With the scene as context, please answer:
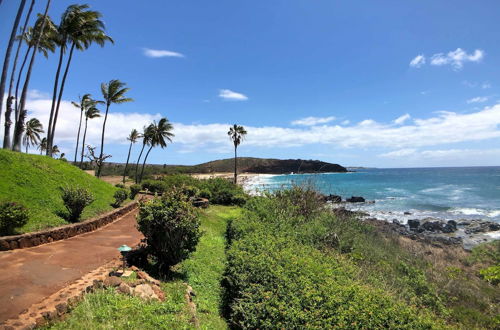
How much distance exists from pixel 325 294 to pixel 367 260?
5835 mm

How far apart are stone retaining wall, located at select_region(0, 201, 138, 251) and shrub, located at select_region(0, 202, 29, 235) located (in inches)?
20.4

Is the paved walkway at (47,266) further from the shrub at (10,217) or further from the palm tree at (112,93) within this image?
the palm tree at (112,93)

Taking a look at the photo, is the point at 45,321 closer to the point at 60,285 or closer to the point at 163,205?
the point at 60,285

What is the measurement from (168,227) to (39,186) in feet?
29.2

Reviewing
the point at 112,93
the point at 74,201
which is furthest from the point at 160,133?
the point at 74,201

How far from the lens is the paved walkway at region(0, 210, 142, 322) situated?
5.16 metres

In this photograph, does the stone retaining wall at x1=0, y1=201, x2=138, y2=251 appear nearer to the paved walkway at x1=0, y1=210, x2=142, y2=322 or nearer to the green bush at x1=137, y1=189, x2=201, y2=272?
the paved walkway at x1=0, y1=210, x2=142, y2=322

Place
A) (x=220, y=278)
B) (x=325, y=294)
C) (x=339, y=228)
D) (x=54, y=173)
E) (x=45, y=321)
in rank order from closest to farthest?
(x=45, y=321), (x=325, y=294), (x=220, y=278), (x=339, y=228), (x=54, y=173)

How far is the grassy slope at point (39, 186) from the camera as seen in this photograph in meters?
10.9

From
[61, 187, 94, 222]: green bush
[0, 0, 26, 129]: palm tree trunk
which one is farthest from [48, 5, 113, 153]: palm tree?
[61, 187, 94, 222]: green bush

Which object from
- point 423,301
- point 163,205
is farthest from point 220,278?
point 423,301

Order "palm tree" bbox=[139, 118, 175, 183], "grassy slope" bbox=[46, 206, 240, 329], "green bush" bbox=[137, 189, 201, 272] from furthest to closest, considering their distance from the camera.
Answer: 1. "palm tree" bbox=[139, 118, 175, 183]
2. "green bush" bbox=[137, 189, 201, 272]
3. "grassy slope" bbox=[46, 206, 240, 329]

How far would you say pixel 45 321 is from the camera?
441 centimetres

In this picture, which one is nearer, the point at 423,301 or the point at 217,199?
the point at 423,301
